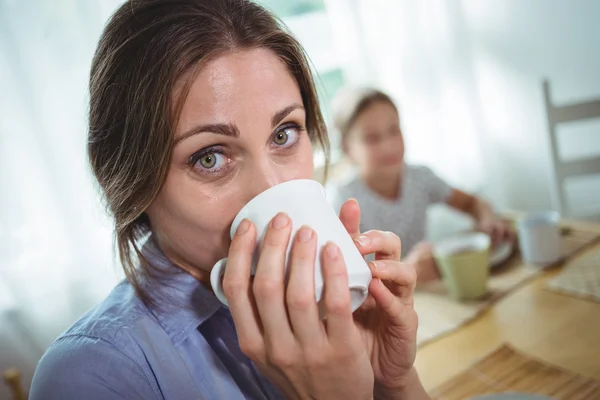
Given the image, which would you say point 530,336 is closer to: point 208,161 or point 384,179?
point 208,161

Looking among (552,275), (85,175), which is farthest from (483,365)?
(85,175)

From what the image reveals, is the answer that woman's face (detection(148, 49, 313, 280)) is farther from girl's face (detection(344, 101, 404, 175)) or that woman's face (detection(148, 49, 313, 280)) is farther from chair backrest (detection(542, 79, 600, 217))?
chair backrest (detection(542, 79, 600, 217))

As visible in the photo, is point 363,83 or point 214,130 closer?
point 214,130

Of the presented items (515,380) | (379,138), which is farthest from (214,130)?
(379,138)

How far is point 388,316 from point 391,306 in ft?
0.11

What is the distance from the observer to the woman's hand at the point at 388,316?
0.61 m

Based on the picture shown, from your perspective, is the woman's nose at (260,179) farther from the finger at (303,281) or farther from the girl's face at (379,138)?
the girl's face at (379,138)

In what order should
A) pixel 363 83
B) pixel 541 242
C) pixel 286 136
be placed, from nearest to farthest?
1. pixel 286 136
2. pixel 541 242
3. pixel 363 83

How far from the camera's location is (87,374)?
62 centimetres

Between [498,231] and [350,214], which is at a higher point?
[350,214]

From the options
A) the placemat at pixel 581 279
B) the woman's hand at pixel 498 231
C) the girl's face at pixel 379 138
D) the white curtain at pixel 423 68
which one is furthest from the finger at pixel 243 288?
the white curtain at pixel 423 68

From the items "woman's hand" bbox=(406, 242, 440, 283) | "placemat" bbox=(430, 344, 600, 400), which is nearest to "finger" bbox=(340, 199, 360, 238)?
"placemat" bbox=(430, 344, 600, 400)

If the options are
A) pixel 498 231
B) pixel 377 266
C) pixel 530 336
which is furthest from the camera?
pixel 498 231

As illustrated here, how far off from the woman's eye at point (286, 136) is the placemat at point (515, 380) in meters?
0.47
